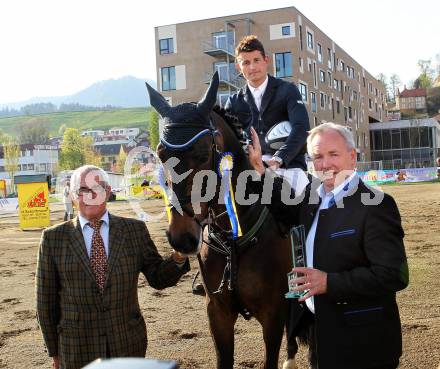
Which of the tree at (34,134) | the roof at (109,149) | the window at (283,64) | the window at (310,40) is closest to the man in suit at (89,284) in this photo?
the window at (283,64)

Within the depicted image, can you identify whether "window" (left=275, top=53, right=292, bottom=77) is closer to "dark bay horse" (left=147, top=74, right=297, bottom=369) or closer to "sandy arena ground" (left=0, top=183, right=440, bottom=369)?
"sandy arena ground" (left=0, top=183, right=440, bottom=369)

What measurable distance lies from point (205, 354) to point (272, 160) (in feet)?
7.98

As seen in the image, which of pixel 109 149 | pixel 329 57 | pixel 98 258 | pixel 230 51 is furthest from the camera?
pixel 109 149

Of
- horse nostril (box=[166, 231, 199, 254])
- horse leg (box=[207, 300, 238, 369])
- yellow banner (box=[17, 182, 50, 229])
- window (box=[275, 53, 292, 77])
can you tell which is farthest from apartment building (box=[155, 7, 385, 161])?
horse nostril (box=[166, 231, 199, 254])

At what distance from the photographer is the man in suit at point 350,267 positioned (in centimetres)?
244

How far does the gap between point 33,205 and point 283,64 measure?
26235mm

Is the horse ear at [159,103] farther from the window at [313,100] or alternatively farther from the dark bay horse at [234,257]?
the window at [313,100]

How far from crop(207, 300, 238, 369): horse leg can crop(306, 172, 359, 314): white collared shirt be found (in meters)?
0.89

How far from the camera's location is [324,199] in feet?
9.11

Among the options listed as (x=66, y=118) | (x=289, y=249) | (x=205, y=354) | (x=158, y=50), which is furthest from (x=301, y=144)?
(x=66, y=118)

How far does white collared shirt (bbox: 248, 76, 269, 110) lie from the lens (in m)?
4.17

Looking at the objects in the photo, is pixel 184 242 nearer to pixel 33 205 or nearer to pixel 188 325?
pixel 188 325

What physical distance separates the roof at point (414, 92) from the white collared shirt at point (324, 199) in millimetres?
110708

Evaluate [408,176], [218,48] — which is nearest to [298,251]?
[408,176]
